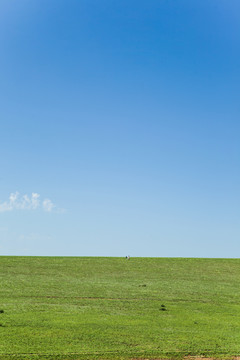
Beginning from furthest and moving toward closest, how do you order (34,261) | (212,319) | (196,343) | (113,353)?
(34,261)
(212,319)
(196,343)
(113,353)

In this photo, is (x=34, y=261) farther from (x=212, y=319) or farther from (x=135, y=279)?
(x=212, y=319)

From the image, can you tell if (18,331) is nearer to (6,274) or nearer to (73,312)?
(73,312)

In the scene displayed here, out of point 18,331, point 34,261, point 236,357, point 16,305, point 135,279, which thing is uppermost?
point 34,261

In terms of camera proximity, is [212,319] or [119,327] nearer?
[119,327]

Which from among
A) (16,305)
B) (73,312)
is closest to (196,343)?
(73,312)

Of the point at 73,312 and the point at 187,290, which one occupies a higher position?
the point at 187,290

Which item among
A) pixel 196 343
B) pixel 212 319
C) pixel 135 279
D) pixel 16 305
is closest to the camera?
pixel 196 343

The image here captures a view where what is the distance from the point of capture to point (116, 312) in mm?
17297

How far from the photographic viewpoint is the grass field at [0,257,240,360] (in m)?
12.3

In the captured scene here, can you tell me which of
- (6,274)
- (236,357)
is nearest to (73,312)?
(236,357)

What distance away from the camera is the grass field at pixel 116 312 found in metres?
12.3

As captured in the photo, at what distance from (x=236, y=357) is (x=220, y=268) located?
926 inches

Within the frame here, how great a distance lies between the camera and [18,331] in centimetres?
1353

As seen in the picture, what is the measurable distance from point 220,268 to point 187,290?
1216cm
